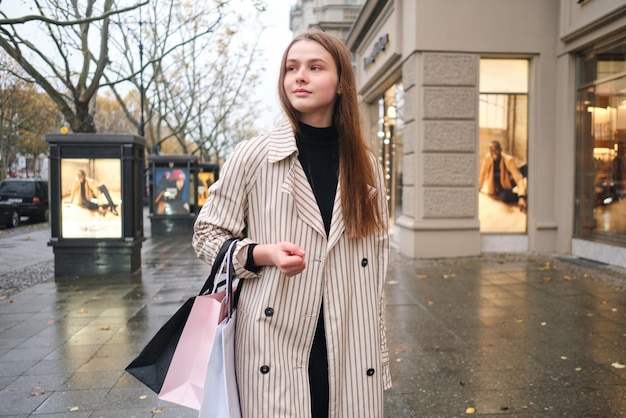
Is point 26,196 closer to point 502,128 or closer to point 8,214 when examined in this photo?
point 8,214

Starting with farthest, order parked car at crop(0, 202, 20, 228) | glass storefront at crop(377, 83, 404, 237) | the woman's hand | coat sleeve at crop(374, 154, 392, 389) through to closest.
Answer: parked car at crop(0, 202, 20, 228) → glass storefront at crop(377, 83, 404, 237) → coat sleeve at crop(374, 154, 392, 389) → the woman's hand

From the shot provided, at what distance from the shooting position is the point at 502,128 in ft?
34.6

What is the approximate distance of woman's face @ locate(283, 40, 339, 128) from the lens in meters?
1.84

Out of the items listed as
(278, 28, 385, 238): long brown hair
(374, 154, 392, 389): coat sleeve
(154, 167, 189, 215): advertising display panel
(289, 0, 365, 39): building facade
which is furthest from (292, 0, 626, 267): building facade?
(289, 0, 365, 39): building facade

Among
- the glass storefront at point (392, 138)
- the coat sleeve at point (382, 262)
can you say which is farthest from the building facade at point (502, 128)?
the coat sleeve at point (382, 262)

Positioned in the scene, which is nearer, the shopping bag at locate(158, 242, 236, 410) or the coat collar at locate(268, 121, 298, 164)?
the shopping bag at locate(158, 242, 236, 410)

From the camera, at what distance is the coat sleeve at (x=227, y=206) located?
1.80 meters

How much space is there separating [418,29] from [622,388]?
24.9 feet

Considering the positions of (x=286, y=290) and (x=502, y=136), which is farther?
(x=502, y=136)

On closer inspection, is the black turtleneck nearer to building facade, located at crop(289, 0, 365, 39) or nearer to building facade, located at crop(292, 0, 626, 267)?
building facade, located at crop(292, 0, 626, 267)

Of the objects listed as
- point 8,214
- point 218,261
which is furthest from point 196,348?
point 8,214

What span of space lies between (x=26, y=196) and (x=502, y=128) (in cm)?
1947

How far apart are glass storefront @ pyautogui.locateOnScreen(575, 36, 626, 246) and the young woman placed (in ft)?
26.8

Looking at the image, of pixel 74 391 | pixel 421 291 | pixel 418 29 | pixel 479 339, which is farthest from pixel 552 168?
pixel 74 391
